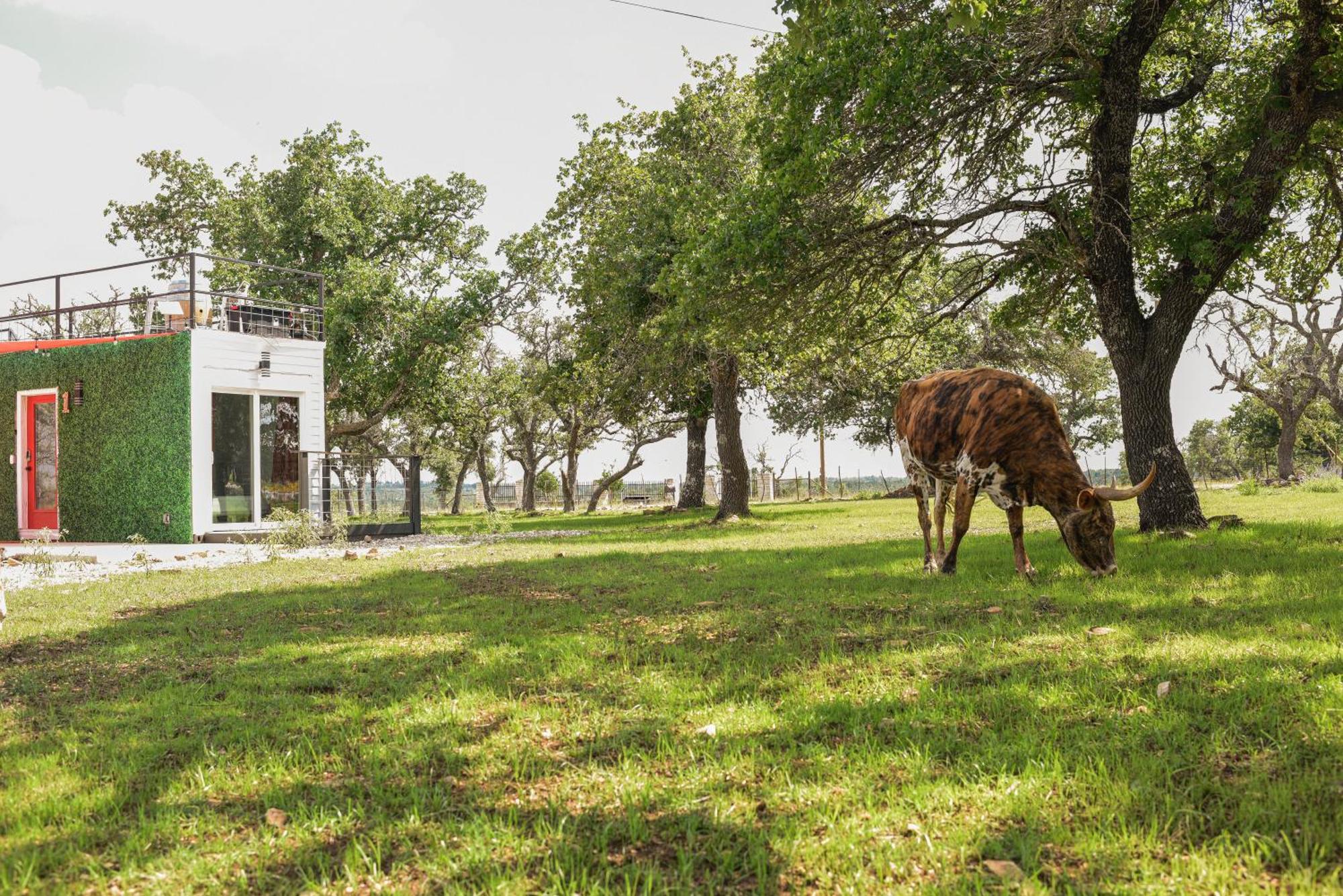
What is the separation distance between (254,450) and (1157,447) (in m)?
16.9

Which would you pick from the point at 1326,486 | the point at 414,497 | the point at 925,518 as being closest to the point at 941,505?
the point at 925,518

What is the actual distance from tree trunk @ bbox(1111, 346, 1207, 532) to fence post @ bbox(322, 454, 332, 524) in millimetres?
15430

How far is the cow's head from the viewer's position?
7559mm

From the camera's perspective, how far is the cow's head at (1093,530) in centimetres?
756

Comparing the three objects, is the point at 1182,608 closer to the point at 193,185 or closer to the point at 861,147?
the point at 861,147

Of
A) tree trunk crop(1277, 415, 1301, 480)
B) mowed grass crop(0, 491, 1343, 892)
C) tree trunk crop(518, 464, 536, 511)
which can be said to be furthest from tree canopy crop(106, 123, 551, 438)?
tree trunk crop(1277, 415, 1301, 480)

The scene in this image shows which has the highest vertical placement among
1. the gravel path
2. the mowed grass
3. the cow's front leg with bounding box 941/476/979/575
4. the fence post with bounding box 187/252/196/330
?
the fence post with bounding box 187/252/196/330

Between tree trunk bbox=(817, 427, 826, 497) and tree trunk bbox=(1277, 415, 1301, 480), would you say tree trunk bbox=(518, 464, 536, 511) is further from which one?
tree trunk bbox=(1277, 415, 1301, 480)

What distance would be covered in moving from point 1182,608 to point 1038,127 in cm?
928

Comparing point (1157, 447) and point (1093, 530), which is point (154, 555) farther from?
point (1157, 447)

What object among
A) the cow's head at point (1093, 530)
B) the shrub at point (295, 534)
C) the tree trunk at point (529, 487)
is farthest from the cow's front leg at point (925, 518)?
the tree trunk at point (529, 487)

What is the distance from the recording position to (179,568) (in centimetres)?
1175

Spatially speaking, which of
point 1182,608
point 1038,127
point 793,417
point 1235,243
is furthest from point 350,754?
point 793,417

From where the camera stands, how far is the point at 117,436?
18.2 metres
